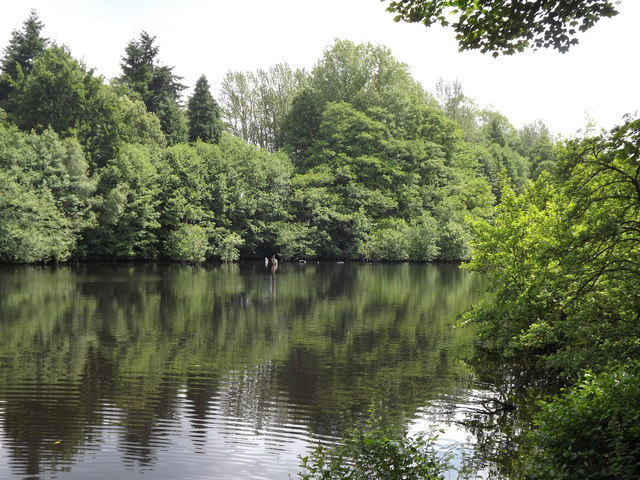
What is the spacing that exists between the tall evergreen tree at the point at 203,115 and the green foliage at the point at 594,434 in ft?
223

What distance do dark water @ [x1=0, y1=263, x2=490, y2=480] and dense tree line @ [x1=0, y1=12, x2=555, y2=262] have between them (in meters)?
20.0

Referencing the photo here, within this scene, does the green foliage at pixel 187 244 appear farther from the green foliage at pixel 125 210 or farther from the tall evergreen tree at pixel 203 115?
the tall evergreen tree at pixel 203 115

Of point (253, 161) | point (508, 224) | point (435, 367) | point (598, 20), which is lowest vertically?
point (435, 367)

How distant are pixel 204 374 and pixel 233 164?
50.7m

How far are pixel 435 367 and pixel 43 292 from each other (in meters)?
22.9

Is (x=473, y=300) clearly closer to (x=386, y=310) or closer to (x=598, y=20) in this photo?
(x=386, y=310)

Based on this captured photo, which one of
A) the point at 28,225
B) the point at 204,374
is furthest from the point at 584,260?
the point at 28,225

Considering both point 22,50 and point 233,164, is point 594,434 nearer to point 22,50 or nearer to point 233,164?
point 233,164

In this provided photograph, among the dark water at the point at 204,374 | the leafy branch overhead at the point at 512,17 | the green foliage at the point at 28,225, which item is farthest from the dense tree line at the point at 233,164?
the leafy branch overhead at the point at 512,17

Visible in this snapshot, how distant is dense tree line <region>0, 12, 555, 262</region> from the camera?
5375 cm

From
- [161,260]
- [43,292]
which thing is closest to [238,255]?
[161,260]

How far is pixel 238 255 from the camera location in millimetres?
63812

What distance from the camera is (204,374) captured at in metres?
17.0

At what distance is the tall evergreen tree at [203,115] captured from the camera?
72625mm
